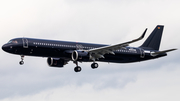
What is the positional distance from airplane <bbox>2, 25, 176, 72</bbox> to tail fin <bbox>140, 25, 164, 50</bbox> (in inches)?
10.8

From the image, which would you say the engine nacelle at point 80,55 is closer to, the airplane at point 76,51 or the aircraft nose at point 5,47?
the airplane at point 76,51

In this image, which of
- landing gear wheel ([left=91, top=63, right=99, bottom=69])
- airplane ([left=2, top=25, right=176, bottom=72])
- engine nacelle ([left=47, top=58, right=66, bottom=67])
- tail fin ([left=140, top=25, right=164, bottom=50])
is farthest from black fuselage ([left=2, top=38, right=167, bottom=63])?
tail fin ([left=140, top=25, right=164, bottom=50])

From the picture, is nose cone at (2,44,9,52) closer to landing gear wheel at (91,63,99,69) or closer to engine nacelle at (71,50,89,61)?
engine nacelle at (71,50,89,61)

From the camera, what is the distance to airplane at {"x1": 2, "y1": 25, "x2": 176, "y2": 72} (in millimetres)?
70812

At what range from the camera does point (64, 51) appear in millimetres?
73688

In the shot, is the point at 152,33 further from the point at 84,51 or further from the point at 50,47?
the point at 50,47

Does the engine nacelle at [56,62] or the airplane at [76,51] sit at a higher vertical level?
the airplane at [76,51]

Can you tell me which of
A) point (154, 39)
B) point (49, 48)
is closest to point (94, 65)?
point (49, 48)

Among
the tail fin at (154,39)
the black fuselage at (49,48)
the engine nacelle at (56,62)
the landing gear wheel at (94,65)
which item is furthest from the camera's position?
the tail fin at (154,39)

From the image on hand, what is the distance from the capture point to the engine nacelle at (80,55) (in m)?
72.8

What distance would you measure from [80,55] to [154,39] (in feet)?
69.9

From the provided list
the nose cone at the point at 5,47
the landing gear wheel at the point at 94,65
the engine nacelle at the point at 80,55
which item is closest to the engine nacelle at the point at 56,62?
the landing gear wheel at the point at 94,65

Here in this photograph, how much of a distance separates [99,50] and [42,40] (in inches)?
411

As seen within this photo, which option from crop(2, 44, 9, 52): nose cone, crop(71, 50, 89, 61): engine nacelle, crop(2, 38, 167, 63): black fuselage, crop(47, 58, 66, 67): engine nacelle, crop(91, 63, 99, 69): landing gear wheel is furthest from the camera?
crop(47, 58, 66, 67): engine nacelle
